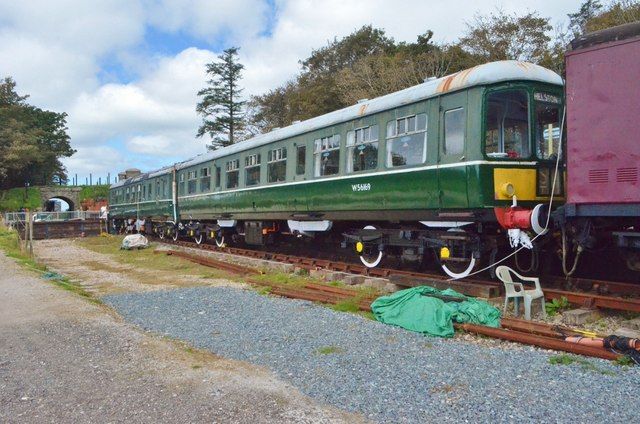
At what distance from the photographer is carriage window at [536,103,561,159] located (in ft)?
27.1

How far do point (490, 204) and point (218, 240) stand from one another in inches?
499

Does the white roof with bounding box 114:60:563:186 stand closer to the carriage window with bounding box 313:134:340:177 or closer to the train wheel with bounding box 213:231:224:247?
the carriage window with bounding box 313:134:340:177

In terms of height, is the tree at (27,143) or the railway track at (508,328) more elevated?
the tree at (27,143)

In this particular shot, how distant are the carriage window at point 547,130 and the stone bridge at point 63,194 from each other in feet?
214

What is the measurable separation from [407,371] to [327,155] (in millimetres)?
7061

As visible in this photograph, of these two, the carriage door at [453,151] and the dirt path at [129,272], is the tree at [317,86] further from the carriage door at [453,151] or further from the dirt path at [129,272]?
the carriage door at [453,151]

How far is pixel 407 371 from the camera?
16.1 feet

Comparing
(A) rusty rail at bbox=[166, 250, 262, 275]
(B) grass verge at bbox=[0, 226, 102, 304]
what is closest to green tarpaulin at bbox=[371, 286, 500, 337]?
(B) grass verge at bbox=[0, 226, 102, 304]

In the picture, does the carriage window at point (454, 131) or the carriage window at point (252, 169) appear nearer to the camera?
the carriage window at point (454, 131)

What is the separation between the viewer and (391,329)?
645cm

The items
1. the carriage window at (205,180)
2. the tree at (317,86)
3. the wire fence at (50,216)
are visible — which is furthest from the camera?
the wire fence at (50,216)

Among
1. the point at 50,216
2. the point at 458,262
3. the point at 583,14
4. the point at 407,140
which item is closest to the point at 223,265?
the point at 407,140

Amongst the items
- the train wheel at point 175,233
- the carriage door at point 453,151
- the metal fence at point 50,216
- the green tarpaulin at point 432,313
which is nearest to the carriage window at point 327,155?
the carriage door at point 453,151

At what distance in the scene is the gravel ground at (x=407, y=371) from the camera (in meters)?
3.98
